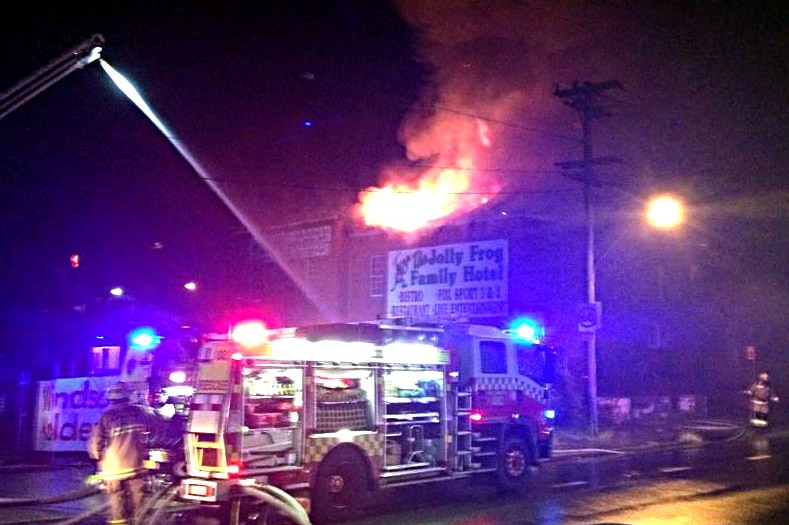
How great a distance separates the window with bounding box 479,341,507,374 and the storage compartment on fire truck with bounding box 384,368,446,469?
1.01m

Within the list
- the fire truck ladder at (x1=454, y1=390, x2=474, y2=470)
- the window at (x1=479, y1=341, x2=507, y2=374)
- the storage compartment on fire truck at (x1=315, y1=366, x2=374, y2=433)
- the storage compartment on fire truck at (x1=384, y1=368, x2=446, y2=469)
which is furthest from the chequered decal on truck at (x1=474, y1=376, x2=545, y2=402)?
the storage compartment on fire truck at (x1=315, y1=366, x2=374, y2=433)

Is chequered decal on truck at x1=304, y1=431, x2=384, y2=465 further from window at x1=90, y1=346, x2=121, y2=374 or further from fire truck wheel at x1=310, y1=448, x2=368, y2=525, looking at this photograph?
window at x1=90, y1=346, x2=121, y2=374

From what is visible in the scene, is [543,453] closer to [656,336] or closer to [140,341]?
[140,341]

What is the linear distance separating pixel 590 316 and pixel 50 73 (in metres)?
13.2

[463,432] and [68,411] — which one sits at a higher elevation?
[68,411]

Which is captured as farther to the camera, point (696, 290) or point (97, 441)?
point (696, 290)

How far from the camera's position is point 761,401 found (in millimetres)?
20641

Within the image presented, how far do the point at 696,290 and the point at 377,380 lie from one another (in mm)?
26625

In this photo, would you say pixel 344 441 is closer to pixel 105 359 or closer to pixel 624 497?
pixel 624 497

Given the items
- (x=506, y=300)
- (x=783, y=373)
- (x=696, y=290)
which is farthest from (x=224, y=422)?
(x=783, y=373)

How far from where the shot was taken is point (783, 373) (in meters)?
36.8

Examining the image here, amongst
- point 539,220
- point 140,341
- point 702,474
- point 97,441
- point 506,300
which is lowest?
point 702,474

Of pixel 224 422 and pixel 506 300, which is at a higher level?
pixel 506 300

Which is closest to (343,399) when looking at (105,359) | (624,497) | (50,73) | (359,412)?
(359,412)
